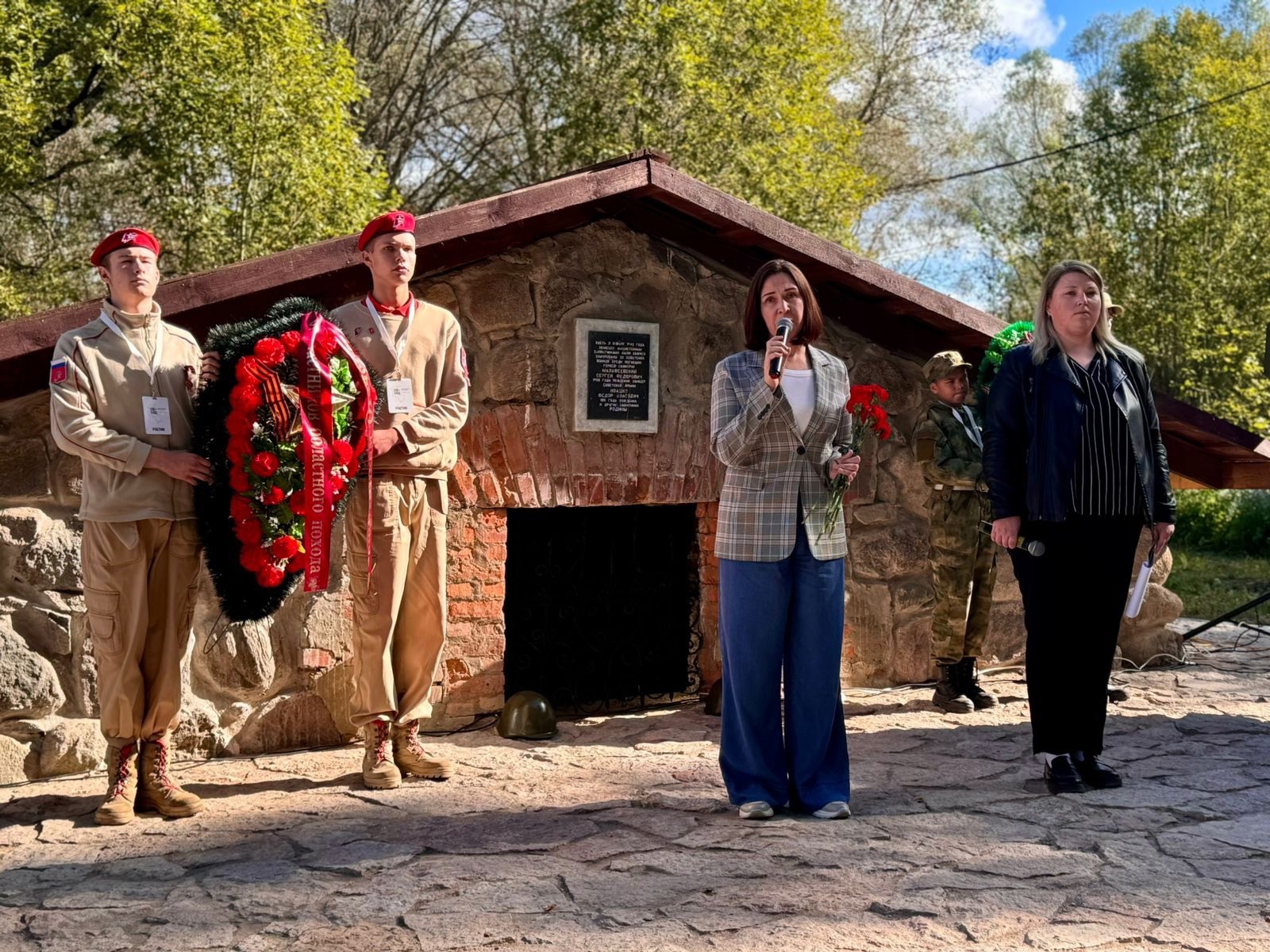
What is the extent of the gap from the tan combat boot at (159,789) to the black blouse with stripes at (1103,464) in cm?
336

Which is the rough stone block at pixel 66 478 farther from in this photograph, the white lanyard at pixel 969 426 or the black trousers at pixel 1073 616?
the white lanyard at pixel 969 426

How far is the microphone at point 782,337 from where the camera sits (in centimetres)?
394

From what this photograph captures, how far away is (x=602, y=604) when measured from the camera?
22.0 feet

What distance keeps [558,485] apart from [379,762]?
5.61ft

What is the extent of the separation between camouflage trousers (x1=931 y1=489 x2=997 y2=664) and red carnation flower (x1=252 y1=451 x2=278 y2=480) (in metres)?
3.40

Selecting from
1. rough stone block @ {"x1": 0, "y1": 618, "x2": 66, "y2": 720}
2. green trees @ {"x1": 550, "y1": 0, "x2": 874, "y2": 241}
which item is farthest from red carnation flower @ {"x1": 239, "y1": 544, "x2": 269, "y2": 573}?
green trees @ {"x1": 550, "y1": 0, "x2": 874, "y2": 241}

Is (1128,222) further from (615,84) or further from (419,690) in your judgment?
(419,690)

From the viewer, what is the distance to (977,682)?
628cm

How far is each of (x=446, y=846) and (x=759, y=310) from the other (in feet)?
6.88

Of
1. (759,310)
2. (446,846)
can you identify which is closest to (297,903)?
(446,846)

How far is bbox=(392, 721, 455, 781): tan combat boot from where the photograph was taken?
15.8 feet

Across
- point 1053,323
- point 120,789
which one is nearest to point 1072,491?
point 1053,323

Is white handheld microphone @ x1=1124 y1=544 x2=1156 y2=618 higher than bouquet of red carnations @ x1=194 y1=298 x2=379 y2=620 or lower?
lower

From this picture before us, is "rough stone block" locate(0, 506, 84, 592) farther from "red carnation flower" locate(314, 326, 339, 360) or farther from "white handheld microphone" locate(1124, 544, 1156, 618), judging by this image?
"white handheld microphone" locate(1124, 544, 1156, 618)
